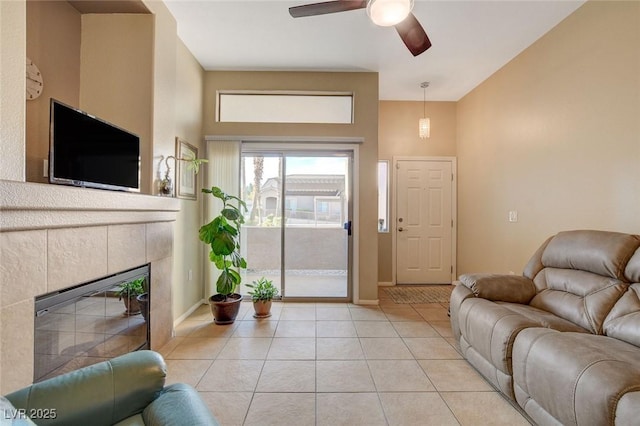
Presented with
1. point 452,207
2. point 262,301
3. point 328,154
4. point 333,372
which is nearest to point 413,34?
point 328,154

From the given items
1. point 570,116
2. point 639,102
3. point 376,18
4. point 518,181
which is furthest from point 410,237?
point 376,18

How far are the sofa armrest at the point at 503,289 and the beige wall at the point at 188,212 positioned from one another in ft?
9.48

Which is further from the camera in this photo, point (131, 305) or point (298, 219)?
point (298, 219)

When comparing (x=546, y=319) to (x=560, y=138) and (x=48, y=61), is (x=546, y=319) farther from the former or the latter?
(x=48, y=61)

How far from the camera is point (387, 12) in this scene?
6.19 feet

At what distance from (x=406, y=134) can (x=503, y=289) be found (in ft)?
10.1

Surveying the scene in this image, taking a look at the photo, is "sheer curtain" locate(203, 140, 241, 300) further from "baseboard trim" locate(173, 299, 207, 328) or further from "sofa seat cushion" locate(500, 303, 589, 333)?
"sofa seat cushion" locate(500, 303, 589, 333)

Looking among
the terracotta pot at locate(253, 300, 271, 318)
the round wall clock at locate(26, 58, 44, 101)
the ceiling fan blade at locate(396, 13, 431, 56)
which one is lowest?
the terracotta pot at locate(253, 300, 271, 318)

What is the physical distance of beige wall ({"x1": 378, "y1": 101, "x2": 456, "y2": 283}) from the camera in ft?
15.6

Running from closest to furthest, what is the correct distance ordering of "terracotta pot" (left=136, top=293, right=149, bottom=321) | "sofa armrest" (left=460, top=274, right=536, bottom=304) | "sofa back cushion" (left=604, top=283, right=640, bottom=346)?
"sofa back cushion" (left=604, top=283, right=640, bottom=346) < "terracotta pot" (left=136, top=293, right=149, bottom=321) < "sofa armrest" (left=460, top=274, right=536, bottom=304)

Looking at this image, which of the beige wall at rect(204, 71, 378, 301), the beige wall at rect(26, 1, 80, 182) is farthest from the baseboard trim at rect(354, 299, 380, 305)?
the beige wall at rect(26, 1, 80, 182)

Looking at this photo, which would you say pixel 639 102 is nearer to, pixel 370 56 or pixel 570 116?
pixel 570 116

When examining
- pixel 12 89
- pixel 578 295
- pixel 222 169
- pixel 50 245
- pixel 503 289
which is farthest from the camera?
pixel 222 169

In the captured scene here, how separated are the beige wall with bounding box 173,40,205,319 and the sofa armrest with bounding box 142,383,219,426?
2.07 m
